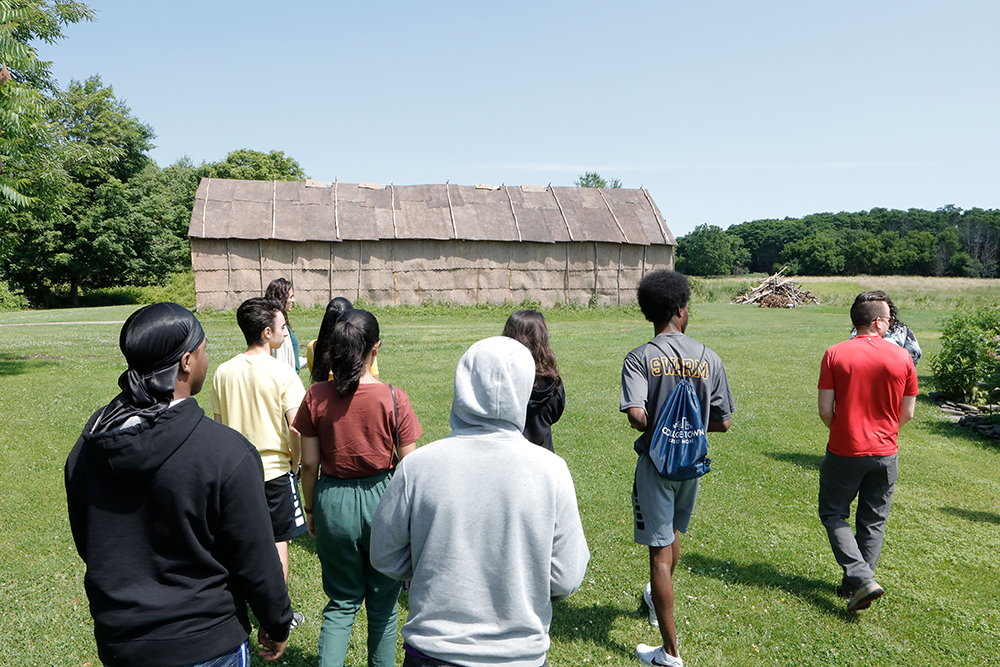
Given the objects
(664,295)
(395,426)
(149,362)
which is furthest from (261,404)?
(664,295)

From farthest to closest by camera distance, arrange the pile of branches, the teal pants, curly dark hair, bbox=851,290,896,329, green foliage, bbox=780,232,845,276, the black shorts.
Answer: green foliage, bbox=780,232,845,276, the pile of branches, curly dark hair, bbox=851,290,896,329, the black shorts, the teal pants

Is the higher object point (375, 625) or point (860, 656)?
point (375, 625)

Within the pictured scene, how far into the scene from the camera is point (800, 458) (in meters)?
9.06

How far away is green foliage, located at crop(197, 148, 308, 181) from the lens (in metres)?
58.6

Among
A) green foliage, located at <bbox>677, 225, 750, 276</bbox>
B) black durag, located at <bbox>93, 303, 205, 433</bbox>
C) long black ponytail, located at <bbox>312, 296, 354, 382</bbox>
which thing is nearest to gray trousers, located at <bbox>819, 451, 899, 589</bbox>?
long black ponytail, located at <bbox>312, 296, 354, 382</bbox>

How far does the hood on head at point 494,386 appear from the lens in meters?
2.18

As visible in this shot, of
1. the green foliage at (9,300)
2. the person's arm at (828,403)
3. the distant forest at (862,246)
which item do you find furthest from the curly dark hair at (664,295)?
the distant forest at (862,246)

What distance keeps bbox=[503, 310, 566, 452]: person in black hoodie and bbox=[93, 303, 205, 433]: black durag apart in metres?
2.34

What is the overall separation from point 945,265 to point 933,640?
368 ft

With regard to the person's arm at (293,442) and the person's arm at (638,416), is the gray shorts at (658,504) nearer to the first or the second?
the person's arm at (638,416)

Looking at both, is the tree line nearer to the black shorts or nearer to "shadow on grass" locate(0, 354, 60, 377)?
"shadow on grass" locate(0, 354, 60, 377)

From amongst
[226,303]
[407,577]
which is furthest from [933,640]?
[226,303]

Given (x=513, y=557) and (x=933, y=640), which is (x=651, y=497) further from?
(x=933, y=640)

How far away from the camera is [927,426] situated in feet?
35.8
